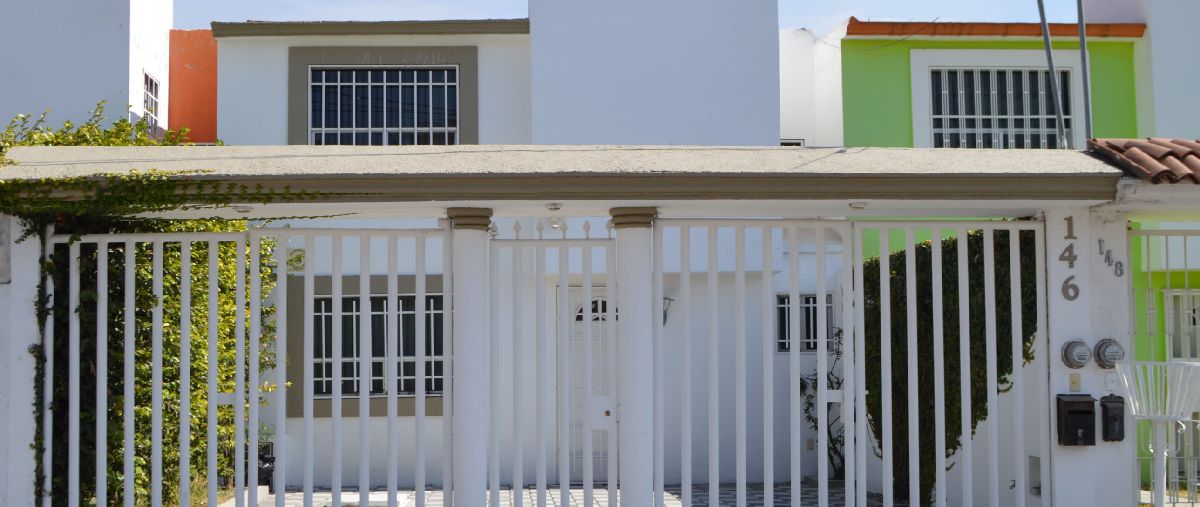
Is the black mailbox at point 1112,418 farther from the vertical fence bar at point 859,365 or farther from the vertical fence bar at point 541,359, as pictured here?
the vertical fence bar at point 541,359

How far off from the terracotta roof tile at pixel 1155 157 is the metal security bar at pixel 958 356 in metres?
0.67

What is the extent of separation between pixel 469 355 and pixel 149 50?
10.2 metres

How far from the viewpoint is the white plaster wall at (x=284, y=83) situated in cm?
1510

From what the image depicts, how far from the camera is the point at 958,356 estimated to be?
10.3m

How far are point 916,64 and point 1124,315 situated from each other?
29.3ft

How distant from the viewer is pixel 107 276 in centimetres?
782

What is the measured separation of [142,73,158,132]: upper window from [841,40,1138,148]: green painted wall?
887cm

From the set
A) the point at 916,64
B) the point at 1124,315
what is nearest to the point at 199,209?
the point at 1124,315

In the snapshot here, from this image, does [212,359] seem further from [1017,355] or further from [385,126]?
[385,126]

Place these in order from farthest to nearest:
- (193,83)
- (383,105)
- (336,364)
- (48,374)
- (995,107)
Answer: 1. (193,83)
2. (995,107)
3. (383,105)
4. (336,364)
5. (48,374)

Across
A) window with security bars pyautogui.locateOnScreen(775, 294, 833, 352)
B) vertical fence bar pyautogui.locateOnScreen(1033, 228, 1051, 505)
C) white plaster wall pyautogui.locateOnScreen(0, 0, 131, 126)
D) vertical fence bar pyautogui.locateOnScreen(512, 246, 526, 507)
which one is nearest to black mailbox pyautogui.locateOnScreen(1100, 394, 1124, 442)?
vertical fence bar pyautogui.locateOnScreen(1033, 228, 1051, 505)

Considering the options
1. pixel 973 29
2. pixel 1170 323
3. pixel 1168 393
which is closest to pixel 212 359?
pixel 1168 393

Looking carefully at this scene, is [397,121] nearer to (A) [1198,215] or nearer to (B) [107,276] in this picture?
(B) [107,276]

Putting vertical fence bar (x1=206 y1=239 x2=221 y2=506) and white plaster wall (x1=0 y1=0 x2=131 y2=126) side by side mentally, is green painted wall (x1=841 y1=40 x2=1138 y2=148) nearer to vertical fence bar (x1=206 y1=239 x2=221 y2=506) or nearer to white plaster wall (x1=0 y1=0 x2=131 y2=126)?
white plaster wall (x1=0 y1=0 x2=131 y2=126)
